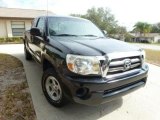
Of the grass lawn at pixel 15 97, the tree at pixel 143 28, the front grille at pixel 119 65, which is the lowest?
the grass lawn at pixel 15 97

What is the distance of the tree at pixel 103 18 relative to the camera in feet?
160

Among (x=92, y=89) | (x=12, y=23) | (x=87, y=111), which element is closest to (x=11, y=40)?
(x=12, y=23)

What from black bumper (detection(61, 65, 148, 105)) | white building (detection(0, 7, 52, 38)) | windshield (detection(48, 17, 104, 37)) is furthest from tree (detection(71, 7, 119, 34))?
black bumper (detection(61, 65, 148, 105))

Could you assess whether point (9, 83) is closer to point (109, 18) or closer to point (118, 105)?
point (118, 105)

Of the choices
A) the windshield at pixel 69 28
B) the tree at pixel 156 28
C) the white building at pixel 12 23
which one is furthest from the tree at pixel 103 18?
the tree at pixel 156 28

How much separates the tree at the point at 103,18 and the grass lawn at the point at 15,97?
1749 inches

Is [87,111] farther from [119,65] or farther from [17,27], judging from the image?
[17,27]

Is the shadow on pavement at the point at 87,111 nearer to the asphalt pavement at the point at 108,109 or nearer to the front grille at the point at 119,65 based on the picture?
the asphalt pavement at the point at 108,109

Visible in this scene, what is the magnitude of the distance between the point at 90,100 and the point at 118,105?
1195mm

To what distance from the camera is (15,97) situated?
12.7ft

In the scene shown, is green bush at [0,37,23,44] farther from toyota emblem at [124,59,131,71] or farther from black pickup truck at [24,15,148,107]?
toyota emblem at [124,59,131,71]

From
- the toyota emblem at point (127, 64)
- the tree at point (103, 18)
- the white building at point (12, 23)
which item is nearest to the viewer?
the toyota emblem at point (127, 64)

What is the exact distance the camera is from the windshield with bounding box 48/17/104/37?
4164 millimetres

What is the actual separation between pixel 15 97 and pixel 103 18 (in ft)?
162
